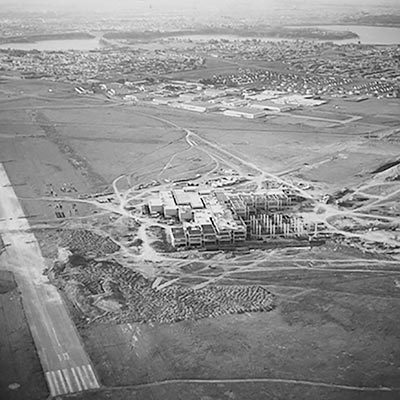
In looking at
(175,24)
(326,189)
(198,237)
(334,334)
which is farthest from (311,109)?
(175,24)

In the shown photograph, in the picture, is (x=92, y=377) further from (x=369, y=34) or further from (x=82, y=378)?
(x=369, y=34)

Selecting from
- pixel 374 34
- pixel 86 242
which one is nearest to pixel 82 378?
pixel 86 242

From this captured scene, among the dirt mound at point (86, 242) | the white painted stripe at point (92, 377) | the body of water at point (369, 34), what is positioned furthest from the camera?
the body of water at point (369, 34)

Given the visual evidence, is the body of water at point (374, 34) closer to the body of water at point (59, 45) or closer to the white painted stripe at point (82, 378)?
the body of water at point (59, 45)

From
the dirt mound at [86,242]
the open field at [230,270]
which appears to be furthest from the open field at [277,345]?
the dirt mound at [86,242]

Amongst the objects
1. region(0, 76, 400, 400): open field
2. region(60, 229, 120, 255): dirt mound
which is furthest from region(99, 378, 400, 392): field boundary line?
region(60, 229, 120, 255): dirt mound

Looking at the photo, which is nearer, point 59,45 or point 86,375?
point 86,375
